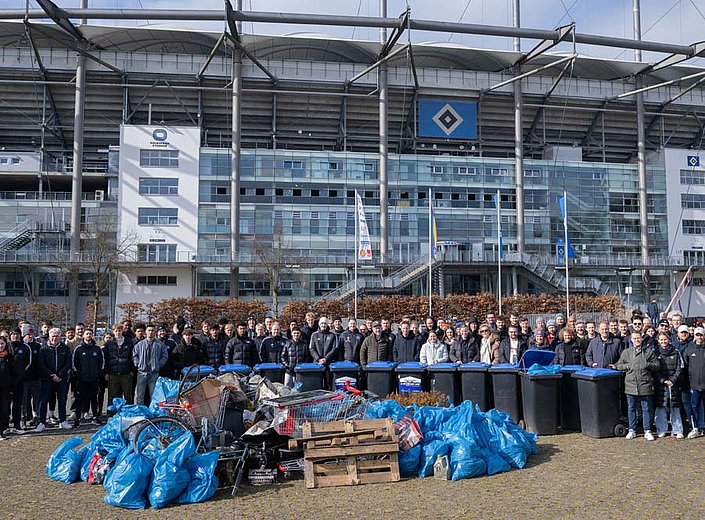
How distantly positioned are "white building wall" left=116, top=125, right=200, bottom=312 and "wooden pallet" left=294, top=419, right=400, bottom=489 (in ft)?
120

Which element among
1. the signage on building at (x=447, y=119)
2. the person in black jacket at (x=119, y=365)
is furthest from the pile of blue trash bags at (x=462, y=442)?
the signage on building at (x=447, y=119)

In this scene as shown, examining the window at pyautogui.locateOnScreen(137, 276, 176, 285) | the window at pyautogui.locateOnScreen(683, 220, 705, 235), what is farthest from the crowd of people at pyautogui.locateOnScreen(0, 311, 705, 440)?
the window at pyautogui.locateOnScreen(683, 220, 705, 235)

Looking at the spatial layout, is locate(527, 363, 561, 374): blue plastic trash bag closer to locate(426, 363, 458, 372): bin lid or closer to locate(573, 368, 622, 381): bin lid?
locate(573, 368, 622, 381): bin lid

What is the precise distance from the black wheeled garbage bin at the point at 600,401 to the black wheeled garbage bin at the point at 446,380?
200cm

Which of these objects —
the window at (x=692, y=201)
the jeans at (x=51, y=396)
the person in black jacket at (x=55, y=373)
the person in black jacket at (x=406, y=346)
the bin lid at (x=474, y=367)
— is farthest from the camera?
the window at (x=692, y=201)

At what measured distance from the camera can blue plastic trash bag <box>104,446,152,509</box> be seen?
6320 mm

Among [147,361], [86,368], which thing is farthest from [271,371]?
[86,368]

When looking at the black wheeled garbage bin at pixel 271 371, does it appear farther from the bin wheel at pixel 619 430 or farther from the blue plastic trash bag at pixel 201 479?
the bin wheel at pixel 619 430

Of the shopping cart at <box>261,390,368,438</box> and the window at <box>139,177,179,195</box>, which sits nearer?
the shopping cart at <box>261,390,368,438</box>

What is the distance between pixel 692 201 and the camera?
5072 centimetres

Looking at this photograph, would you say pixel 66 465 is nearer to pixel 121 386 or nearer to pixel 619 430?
pixel 121 386

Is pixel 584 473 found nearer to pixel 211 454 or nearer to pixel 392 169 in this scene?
pixel 211 454

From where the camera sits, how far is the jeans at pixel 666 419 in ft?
29.9

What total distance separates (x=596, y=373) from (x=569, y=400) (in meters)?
0.79
